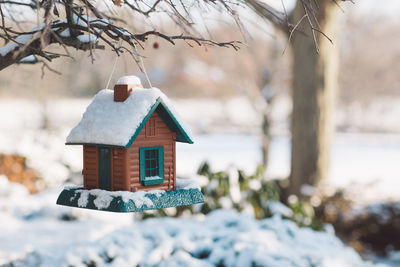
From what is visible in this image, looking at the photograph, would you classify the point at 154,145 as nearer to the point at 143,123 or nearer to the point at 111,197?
the point at 143,123

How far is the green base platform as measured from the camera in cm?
259

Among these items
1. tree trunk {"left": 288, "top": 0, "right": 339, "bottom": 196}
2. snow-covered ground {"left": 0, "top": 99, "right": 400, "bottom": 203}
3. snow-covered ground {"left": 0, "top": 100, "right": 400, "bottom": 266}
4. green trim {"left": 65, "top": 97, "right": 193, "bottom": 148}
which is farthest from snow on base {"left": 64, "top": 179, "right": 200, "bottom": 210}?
tree trunk {"left": 288, "top": 0, "right": 339, "bottom": 196}

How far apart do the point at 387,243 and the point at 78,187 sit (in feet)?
20.4

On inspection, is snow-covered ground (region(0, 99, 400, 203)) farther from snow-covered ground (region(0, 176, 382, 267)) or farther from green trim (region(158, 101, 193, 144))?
green trim (region(158, 101, 193, 144))

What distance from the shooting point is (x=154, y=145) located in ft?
9.57

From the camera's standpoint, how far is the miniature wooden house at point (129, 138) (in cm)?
270

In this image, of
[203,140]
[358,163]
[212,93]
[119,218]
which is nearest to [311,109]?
[119,218]

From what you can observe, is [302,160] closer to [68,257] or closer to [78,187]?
[68,257]

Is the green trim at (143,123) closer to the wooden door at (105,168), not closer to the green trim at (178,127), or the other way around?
the green trim at (178,127)

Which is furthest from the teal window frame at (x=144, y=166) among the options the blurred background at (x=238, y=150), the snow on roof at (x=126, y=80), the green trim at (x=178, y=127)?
the blurred background at (x=238, y=150)

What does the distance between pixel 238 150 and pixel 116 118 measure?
656 inches

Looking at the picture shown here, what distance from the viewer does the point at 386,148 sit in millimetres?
19266

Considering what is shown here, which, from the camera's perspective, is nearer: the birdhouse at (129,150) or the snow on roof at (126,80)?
the birdhouse at (129,150)

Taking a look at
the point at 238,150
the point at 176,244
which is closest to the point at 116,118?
the point at 176,244
